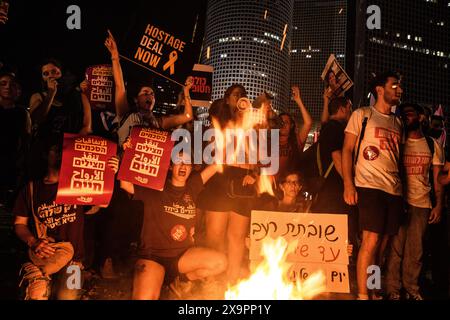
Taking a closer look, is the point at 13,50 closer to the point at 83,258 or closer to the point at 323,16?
the point at 83,258

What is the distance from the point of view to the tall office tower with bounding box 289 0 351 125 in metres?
6.94

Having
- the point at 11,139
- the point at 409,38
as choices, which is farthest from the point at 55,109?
the point at 409,38

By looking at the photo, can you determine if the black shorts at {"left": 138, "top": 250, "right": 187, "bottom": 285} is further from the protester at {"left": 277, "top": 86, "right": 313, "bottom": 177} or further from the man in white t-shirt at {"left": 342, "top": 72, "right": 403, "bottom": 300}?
the man in white t-shirt at {"left": 342, "top": 72, "right": 403, "bottom": 300}

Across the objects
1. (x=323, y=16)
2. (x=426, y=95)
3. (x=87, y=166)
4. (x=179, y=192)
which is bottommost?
(x=179, y=192)

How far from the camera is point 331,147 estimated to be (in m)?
5.43

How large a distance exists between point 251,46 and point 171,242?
739cm

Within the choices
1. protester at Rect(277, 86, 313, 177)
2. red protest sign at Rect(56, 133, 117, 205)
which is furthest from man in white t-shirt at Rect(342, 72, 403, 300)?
red protest sign at Rect(56, 133, 117, 205)

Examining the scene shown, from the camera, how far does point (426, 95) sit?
1604 inches

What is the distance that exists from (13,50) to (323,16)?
20.3 ft

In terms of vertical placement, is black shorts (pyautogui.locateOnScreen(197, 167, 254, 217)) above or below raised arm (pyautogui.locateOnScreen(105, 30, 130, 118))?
below

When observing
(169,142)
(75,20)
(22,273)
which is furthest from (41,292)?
(75,20)

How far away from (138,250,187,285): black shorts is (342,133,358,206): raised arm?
214cm

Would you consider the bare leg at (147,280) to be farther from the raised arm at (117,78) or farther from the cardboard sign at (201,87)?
the cardboard sign at (201,87)
